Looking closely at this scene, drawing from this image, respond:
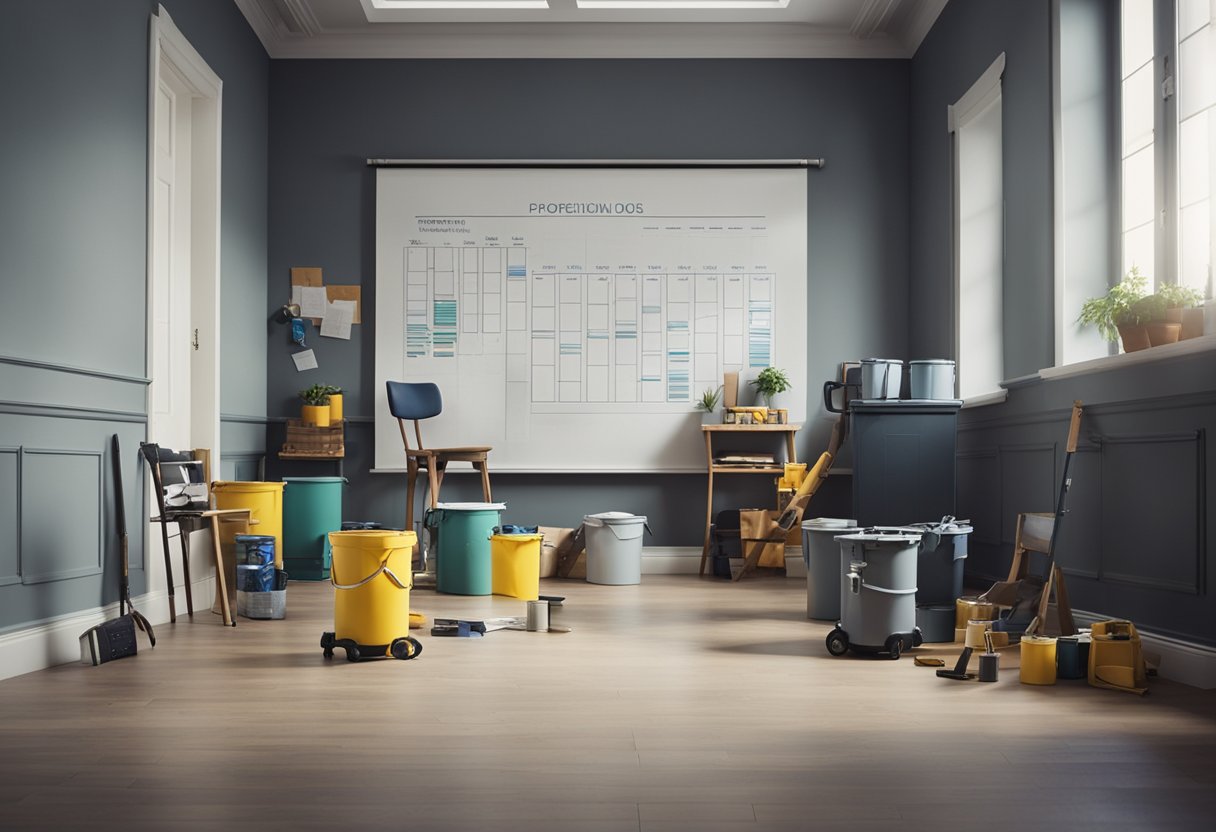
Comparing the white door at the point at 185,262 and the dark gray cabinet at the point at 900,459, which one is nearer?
the dark gray cabinet at the point at 900,459

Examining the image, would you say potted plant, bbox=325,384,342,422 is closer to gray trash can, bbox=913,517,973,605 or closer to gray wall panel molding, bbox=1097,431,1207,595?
gray trash can, bbox=913,517,973,605

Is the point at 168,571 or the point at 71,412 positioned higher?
the point at 71,412

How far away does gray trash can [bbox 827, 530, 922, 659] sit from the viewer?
3.96 meters

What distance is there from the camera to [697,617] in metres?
5.14

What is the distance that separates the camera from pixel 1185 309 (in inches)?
156

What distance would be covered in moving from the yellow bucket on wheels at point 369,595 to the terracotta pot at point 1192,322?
10.0ft

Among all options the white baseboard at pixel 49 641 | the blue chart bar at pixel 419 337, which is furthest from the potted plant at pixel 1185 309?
the blue chart bar at pixel 419 337

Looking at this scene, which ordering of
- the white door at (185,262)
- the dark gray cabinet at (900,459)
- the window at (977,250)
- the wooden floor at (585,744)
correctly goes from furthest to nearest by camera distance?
1. the window at (977,250)
2. the white door at (185,262)
3. the dark gray cabinet at (900,459)
4. the wooden floor at (585,744)

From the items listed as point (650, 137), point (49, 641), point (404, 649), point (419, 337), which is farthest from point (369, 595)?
point (650, 137)

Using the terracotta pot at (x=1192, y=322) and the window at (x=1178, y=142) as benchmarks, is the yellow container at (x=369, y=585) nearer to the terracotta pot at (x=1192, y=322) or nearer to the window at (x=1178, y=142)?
the terracotta pot at (x=1192, y=322)

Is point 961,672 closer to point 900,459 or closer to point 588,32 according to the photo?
point 900,459

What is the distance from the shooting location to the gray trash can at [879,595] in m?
3.96

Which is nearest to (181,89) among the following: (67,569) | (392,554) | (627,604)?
(67,569)

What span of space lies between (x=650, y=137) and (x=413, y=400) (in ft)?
8.18
